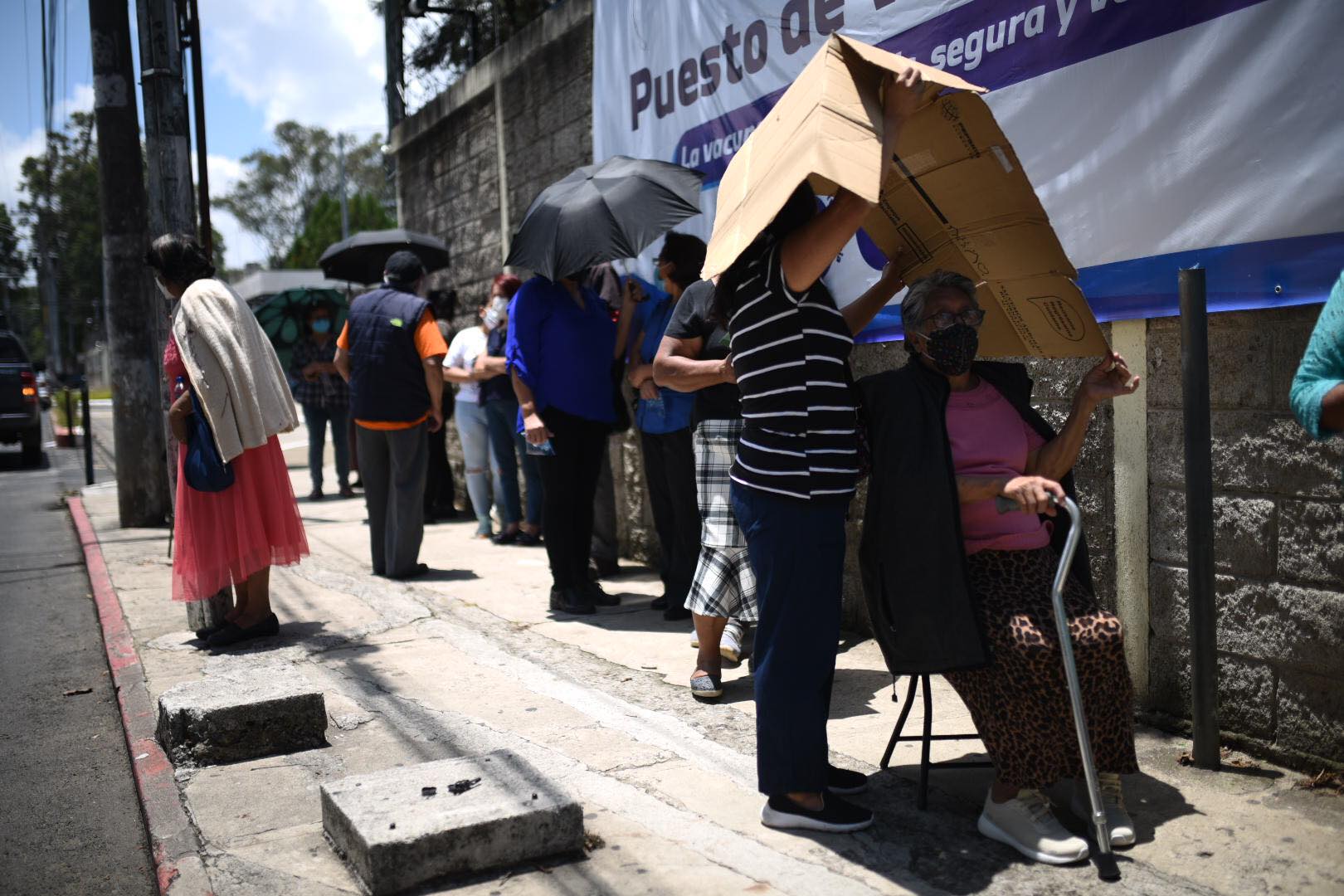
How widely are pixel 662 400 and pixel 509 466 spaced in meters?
3.01

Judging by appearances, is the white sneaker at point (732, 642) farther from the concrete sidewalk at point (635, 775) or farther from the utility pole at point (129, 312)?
the utility pole at point (129, 312)

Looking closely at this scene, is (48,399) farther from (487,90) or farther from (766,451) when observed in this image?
(766,451)

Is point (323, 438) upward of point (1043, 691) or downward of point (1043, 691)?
upward

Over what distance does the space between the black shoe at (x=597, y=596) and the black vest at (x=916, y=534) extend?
9.90 ft

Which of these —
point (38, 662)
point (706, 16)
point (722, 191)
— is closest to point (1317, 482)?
point (722, 191)

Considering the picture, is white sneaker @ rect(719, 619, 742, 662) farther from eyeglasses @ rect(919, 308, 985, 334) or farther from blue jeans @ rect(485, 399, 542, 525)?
blue jeans @ rect(485, 399, 542, 525)

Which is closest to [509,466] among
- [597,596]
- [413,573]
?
[413,573]

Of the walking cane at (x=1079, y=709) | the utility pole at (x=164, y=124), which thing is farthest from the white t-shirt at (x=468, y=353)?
the walking cane at (x=1079, y=709)

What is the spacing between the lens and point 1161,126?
150 inches

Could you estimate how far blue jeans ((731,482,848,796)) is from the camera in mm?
3199

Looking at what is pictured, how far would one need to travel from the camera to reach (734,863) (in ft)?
10.2

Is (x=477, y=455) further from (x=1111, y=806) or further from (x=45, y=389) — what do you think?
(x=45, y=389)

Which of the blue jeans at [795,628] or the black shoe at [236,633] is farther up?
the blue jeans at [795,628]

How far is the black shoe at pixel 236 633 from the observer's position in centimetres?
575
